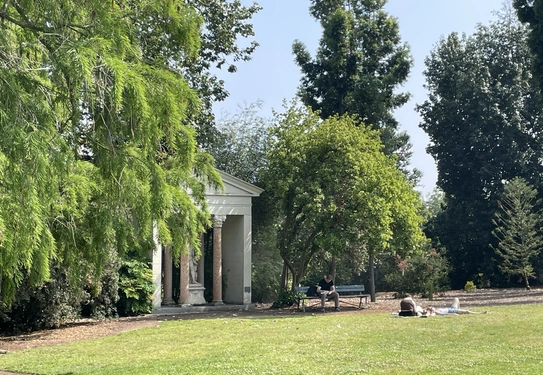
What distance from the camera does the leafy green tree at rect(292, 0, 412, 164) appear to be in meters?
35.7

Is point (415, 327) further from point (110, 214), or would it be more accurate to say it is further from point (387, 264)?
point (387, 264)

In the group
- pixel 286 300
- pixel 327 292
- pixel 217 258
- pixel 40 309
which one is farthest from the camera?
pixel 217 258

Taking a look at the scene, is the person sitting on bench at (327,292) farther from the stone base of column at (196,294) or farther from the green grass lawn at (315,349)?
the stone base of column at (196,294)

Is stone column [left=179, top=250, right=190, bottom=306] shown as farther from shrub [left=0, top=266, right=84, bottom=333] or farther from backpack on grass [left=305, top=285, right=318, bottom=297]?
shrub [left=0, top=266, right=84, bottom=333]

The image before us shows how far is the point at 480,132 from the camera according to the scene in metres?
42.2

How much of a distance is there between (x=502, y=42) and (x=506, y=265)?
15370 mm

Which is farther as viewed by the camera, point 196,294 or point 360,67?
point 360,67

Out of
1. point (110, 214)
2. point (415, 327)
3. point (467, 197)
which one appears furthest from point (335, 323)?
point (467, 197)

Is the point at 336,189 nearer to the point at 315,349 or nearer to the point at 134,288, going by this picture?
the point at 134,288

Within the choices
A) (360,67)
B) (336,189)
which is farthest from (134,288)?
(360,67)

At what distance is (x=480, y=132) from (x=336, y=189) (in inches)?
837

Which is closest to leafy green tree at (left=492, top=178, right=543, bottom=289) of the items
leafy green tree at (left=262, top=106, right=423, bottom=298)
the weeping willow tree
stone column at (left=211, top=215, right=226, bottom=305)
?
leafy green tree at (left=262, top=106, right=423, bottom=298)

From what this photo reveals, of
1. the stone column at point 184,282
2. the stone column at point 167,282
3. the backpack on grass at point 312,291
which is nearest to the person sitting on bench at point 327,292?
the backpack on grass at point 312,291

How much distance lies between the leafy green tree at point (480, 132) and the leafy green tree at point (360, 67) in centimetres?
692
